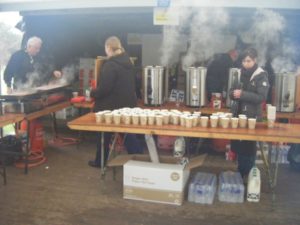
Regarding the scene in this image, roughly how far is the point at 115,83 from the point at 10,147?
1.51m

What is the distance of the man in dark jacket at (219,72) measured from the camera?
5043 mm

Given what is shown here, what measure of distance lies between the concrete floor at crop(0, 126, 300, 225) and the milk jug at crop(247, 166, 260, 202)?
8 centimetres

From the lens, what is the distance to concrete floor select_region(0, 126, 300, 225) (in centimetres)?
333

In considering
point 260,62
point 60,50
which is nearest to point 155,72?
point 260,62

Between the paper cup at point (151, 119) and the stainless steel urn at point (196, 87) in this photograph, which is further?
the stainless steel urn at point (196, 87)

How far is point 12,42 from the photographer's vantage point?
259 inches

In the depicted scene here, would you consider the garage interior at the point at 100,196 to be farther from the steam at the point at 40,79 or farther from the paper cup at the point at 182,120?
the paper cup at the point at 182,120

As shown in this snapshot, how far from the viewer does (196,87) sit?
15.9ft

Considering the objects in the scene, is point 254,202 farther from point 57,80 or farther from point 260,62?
point 57,80

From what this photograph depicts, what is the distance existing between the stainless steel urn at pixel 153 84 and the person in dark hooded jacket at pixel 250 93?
4.18 ft

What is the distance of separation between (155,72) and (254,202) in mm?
2010

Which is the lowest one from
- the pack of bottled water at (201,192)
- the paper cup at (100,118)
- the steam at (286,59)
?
the pack of bottled water at (201,192)

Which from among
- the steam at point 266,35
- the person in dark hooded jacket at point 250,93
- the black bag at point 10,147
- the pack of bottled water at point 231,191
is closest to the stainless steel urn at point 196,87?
the person in dark hooded jacket at point 250,93

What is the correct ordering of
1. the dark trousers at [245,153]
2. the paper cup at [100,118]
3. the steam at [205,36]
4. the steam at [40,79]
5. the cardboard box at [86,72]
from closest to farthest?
the paper cup at [100,118]
the dark trousers at [245,153]
the steam at [40,79]
the steam at [205,36]
the cardboard box at [86,72]
